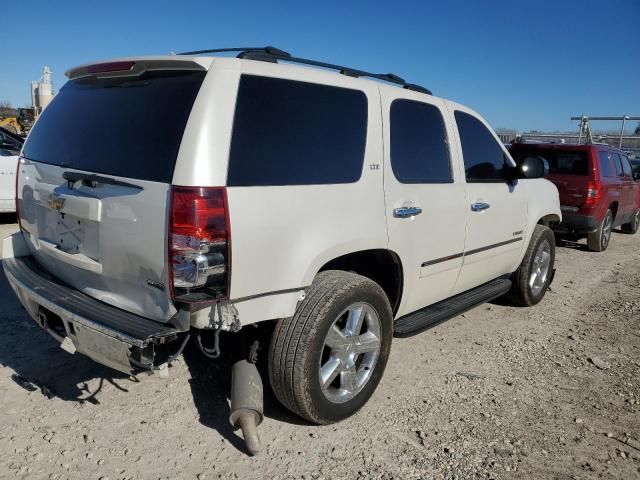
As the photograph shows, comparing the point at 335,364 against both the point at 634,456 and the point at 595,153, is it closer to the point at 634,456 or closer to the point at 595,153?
the point at 634,456

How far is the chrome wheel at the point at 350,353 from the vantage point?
9.52 ft

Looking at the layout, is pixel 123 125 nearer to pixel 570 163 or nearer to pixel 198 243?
pixel 198 243

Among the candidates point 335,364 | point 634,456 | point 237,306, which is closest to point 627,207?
point 634,456

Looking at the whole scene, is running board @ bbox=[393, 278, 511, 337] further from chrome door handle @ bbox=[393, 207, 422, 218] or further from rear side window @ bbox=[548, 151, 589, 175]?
rear side window @ bbox=[548, 151, 589, 175]

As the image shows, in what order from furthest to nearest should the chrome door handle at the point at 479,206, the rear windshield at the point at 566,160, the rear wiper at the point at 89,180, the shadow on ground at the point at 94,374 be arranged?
1. the rear windshield at the point at 566,160
2. the chrome door handle at the point at 479,206
3. the shadow on ground at the point at 94,374
4. the rear wiper at the point at 89,180

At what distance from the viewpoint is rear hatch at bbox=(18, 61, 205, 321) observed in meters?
2.32

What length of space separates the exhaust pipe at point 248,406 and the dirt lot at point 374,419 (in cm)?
13

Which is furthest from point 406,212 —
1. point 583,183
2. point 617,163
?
point 617,163

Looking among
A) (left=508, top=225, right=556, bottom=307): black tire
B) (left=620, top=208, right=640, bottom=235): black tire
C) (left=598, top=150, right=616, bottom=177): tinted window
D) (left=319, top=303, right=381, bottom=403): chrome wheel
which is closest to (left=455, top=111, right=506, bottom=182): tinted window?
(left=508, top=225, right=556, bottom=307): black tire

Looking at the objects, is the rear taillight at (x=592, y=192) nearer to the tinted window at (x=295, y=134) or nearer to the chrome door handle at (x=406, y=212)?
the chrome door handle at (x=406, y=212)

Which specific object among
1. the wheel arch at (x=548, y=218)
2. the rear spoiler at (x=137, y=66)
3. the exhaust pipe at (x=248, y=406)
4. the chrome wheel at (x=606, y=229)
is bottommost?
the chrome wheel at (x=606, y=229)

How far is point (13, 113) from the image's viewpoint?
33594mm

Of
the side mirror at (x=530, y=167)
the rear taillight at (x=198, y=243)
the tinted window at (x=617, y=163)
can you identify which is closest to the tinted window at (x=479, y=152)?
the side mirror at (x=530, y=167)

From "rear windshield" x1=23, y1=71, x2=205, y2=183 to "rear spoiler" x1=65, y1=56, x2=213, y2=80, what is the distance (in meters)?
0.03
